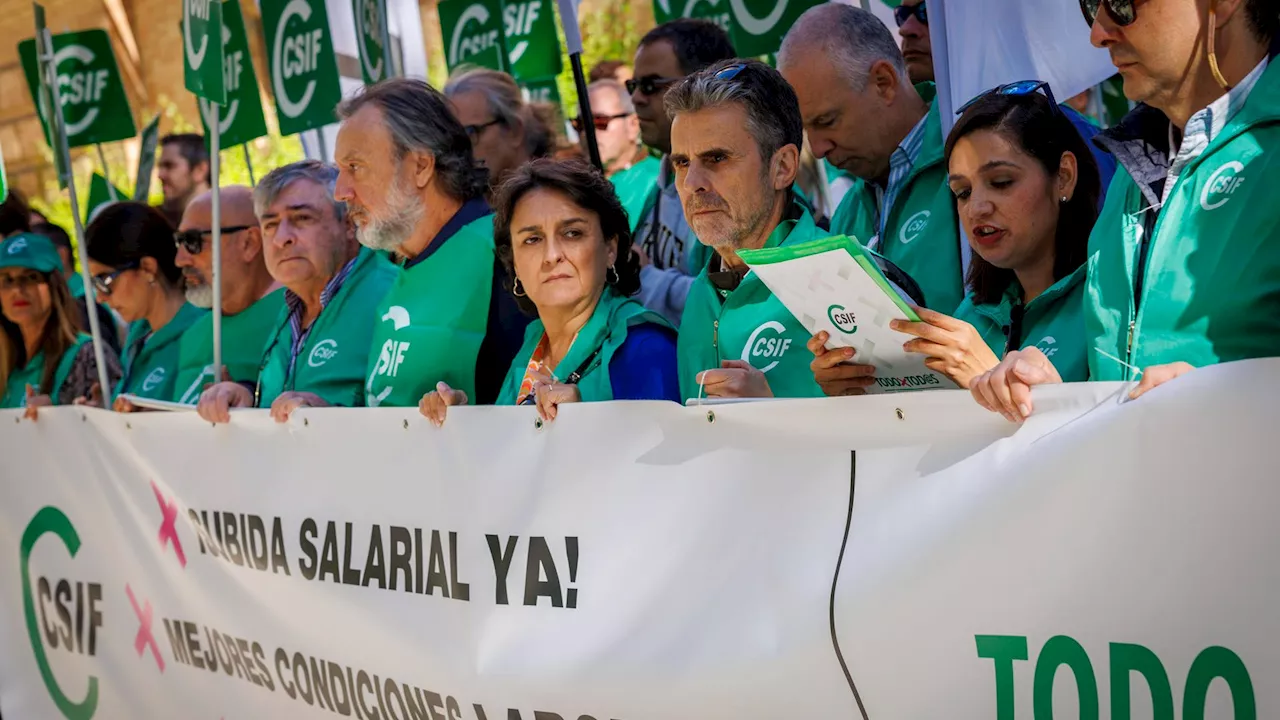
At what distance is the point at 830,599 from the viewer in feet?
7.58

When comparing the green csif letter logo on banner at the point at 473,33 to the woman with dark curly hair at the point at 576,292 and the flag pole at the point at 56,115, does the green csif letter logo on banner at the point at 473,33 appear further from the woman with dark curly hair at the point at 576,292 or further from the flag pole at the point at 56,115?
the woman with dark curly hair at the point at 576,292

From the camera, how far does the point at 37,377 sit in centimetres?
651

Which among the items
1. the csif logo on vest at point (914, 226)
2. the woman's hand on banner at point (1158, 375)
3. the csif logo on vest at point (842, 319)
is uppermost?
the csif logo on vest at point (914, 226)

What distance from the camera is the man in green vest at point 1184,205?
212 cm

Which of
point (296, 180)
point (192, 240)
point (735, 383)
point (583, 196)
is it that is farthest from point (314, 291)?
point (735, 383)

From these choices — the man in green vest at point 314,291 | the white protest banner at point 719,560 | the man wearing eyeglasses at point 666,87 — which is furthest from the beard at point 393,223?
the man wearing eyeglasses at point 666,87

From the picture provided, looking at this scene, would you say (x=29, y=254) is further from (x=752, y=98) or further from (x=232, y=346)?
(x=752, y=98)

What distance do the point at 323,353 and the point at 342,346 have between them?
65mm

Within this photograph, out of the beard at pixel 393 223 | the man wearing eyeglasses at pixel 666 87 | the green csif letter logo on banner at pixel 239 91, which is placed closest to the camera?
the beard at pixel 393 223

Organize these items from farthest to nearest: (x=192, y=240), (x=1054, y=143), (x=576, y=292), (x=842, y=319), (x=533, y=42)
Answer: (x=533, y=42)
(x=192, y=240)
(x=576, y=292)
(x=1054, y=143)
(x=842, y=319)

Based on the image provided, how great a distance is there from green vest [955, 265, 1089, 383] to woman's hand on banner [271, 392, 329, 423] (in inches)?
72.2

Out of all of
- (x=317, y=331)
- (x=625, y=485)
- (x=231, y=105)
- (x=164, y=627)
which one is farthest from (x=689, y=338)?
(x=231, y=105)

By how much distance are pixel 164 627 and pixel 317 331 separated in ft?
3.36

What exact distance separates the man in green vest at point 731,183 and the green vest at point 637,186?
1560 mm
